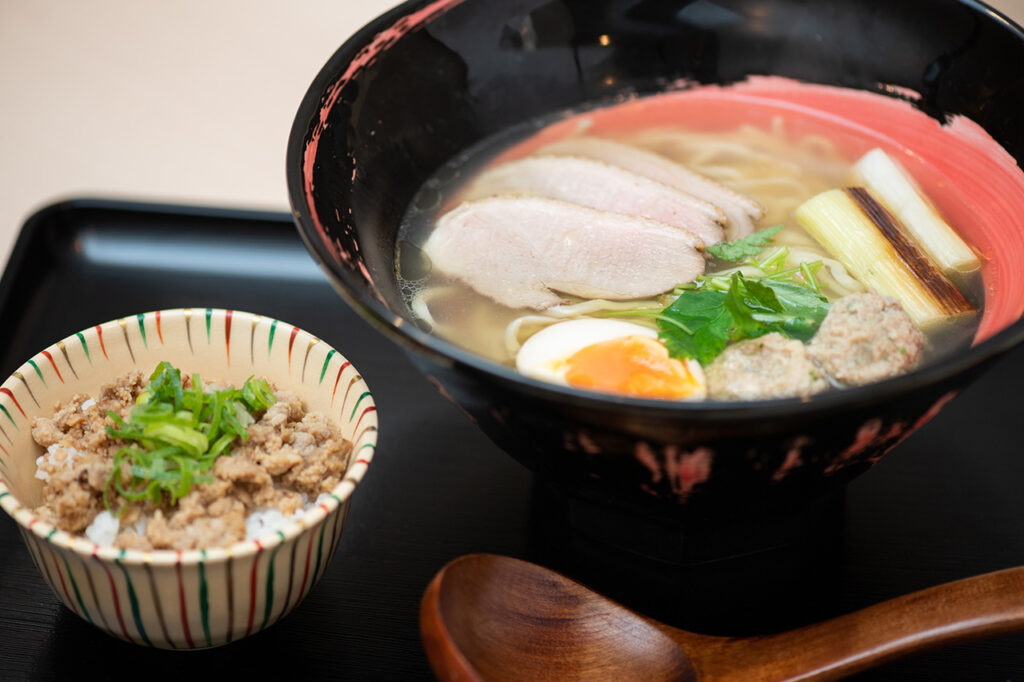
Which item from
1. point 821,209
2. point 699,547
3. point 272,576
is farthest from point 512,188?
point 272,576

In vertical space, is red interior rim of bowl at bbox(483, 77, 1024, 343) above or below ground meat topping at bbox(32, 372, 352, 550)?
above

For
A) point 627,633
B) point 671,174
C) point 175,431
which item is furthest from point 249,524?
point 671,174

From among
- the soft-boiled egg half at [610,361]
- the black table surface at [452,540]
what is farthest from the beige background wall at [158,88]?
the soft-boiled egg half at [610,361]

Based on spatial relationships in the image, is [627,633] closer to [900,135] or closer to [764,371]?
[764,371]

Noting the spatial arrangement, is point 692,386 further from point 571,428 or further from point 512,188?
point 512,188

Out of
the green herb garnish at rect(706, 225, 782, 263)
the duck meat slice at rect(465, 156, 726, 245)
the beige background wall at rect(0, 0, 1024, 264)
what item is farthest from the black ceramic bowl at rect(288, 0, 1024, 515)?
the beige background wall at rect(0, 0, 1024, 264)

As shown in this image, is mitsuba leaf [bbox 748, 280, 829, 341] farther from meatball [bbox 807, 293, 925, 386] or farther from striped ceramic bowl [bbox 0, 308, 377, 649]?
striped ceramic bowl [bbox 0, 308, 377, 649]
